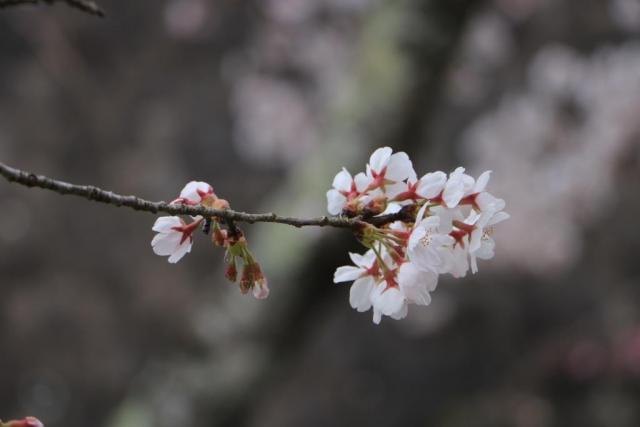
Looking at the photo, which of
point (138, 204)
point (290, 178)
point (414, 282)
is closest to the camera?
point (138, 204)

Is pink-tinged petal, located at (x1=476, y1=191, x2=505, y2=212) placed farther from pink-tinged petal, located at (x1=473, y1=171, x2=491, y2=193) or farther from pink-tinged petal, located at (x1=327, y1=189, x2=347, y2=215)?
pink-tinged petal, located at (x1=327, y1=189, x2=347, y2=215)

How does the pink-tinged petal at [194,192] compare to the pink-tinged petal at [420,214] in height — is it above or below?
above

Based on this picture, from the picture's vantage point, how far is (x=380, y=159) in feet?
2.36

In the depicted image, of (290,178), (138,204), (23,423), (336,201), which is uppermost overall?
(290,178)

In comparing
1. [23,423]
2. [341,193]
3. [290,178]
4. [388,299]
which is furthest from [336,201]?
[290,178]

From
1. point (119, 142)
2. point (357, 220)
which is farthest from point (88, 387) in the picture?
point (357, 220)

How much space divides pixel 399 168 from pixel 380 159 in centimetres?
2

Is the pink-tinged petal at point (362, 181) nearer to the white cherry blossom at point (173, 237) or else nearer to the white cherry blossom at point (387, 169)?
the white cherry blossom at point (387, 169)

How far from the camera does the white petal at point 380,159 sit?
0.71 m

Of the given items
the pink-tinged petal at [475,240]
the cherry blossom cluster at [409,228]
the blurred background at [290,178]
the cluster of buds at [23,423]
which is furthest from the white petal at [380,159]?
the blurred background at [290,178]

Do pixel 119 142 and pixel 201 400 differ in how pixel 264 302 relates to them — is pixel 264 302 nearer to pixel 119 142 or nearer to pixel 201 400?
pixel 201 400

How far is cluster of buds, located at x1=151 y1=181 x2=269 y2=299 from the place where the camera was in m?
0.67

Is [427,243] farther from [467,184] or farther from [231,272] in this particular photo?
[231,272]

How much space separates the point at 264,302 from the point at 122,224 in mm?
1404
